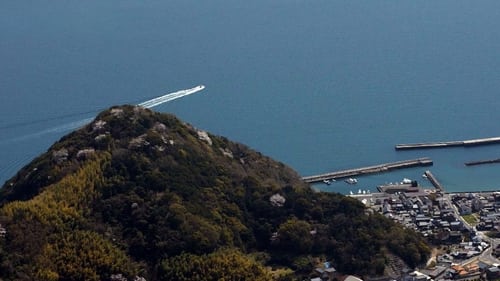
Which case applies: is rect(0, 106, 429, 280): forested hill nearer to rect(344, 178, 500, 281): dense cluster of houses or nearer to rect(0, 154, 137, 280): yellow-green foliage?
rect(0, 154, 137, 280): yellow-green foliage

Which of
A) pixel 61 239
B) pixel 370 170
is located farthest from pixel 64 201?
pixel 370 170

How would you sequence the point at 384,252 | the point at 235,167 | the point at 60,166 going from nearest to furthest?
the point at 384,252 → the point at 60,166 → the point at 235,167

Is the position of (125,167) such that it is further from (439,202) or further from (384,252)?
(439,202)

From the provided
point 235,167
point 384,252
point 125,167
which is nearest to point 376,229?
point 384,252

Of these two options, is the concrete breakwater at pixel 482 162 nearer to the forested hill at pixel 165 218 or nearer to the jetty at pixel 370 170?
the jetty at pixel 370 170

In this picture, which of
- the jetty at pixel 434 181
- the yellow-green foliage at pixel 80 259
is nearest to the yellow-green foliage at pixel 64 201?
the yellow-green foliage at pixel 80 259

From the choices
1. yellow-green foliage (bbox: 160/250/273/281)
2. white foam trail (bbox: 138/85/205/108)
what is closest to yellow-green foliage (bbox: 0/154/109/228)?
yellow-green foliage (bbox: 160/250/273/281)

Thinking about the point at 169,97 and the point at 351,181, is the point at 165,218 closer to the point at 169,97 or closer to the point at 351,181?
the point at 351,181
